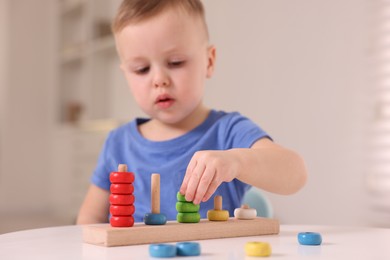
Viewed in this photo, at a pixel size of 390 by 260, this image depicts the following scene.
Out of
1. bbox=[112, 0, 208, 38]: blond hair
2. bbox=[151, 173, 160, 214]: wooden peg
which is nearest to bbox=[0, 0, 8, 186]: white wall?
bbox=[112, 0, 208, 38]: blond hair

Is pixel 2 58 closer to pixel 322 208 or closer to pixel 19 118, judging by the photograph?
pixel 19 118

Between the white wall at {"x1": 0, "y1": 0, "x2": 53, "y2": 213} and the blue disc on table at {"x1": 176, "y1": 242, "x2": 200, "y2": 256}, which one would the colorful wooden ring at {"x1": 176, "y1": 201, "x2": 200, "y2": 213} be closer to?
the blue disc on table at {"x1": 176, "y1": 242, "x2": 200, "y2": 256}

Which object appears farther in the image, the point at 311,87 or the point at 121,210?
the point at 311,87

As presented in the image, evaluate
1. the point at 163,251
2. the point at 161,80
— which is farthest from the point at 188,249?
the point at 161,80

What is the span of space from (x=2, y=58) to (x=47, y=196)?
1113 mm

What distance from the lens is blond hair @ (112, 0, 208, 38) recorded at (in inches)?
41.8

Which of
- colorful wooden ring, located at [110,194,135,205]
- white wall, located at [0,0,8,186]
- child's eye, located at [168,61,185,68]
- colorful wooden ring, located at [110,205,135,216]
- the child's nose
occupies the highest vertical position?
white wall, located at [0,0,8,186]

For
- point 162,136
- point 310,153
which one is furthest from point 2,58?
point 162,136

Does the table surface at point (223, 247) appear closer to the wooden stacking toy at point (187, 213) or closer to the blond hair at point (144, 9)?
the wooden stacking toy at point (187, 213)

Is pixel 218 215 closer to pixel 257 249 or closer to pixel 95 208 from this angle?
pixel 257 249

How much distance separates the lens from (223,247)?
0.63 metres

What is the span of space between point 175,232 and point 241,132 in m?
0.42

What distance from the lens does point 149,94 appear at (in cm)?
108

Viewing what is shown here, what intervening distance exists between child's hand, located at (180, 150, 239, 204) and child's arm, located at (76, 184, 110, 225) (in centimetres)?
46
